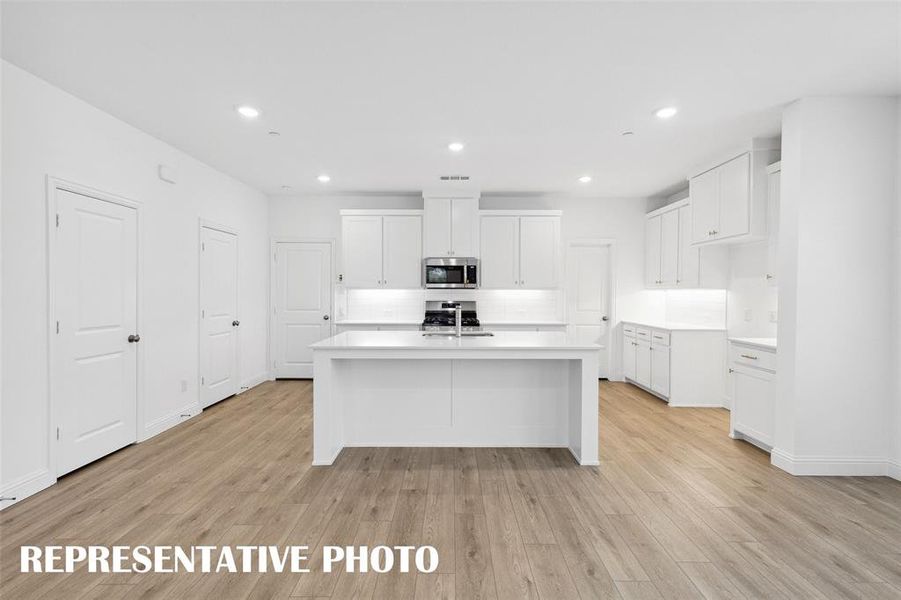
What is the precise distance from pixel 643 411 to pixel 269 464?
3819 mm

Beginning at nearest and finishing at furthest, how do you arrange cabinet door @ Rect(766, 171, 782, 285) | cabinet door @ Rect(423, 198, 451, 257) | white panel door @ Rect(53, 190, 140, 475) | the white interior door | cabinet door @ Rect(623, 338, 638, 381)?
white panel door @ Rect(53, 190, 140, 475)
cabinet door @ Rect(766, 171, 782, 285)
cabinet door @ Rect(423, 198, 451, 257)
cabinet door @ Rect(623, 338, 638, 381)
the white interior door

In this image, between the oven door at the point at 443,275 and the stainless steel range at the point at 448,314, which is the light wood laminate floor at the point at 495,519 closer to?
the stainless steel range at the point at 448,314

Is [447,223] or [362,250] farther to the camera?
[362,250]

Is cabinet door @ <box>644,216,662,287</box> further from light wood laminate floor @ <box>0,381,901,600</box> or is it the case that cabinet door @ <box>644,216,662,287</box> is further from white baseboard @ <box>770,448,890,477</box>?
white baseboard @ <box>770,448,890,477</box>

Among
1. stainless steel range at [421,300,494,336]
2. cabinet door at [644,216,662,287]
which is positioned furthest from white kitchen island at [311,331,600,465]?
cabinet door at [644,216,662,287]

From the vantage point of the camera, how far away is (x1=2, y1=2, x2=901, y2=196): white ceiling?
2.25m

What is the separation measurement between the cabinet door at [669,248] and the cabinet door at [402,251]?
10.7 ft

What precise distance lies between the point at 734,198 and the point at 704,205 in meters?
0.48

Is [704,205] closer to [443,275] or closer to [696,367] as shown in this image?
[696,367]

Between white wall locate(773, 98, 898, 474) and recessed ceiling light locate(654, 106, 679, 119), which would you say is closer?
white wall locate(773, 98, 898, 474)

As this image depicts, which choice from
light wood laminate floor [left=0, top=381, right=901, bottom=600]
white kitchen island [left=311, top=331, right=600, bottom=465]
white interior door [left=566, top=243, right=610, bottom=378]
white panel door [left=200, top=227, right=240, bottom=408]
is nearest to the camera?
light wood laminate floor [left=0, top=381, right=901, bottom=600]

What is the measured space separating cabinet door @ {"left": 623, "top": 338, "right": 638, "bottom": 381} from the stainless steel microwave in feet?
7.55

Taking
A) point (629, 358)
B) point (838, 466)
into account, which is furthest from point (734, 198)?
point (629, 358)

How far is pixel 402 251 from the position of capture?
6133 mm
